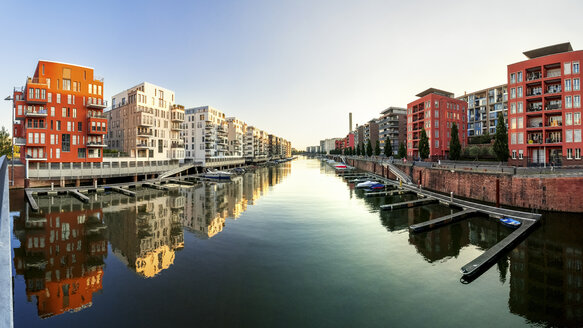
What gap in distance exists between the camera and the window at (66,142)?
58775mm

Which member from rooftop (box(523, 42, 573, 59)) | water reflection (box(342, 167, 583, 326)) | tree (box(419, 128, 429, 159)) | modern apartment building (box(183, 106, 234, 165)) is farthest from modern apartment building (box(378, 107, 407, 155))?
water reflection (box(342, 167, 583, 326))

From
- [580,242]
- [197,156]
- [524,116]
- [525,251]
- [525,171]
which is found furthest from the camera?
[197,156]

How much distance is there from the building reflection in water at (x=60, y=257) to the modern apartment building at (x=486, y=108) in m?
130

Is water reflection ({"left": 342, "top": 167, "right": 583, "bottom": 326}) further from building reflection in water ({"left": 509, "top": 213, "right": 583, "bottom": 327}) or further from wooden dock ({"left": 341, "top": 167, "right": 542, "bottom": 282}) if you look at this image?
wooden dock ({"left": 341, "top": 167, "right": 542, "bottom": 282})

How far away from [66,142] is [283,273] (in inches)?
2438

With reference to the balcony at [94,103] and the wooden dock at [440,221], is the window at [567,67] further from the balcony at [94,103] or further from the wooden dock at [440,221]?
the balcony at [94,103]

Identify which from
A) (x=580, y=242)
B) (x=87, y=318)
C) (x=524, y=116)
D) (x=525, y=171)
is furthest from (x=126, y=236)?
(x=524, y=116)

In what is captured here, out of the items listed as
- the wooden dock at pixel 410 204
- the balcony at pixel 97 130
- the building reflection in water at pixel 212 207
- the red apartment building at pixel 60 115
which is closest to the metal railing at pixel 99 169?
the red apartment building at pixel 60 115

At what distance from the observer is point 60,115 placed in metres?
58.5

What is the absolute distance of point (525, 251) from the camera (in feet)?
81.8

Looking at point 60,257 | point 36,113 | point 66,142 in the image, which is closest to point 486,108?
point 60,257

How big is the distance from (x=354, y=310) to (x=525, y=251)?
19.2 meters

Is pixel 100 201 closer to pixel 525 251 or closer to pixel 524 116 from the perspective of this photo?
pixel 525 251

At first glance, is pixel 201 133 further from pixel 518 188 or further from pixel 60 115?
pixel 518 188
